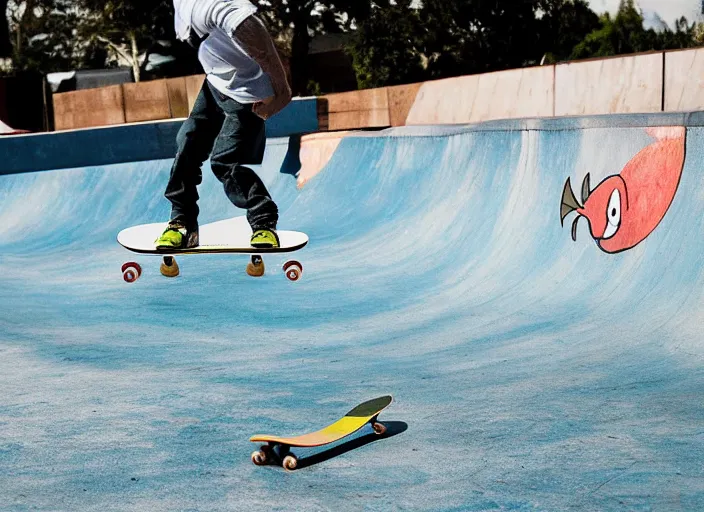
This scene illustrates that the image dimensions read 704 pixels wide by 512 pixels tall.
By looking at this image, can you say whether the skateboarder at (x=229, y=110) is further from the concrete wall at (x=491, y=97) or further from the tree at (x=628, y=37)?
the tree at (x=628, y=37)

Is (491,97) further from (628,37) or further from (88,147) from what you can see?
(628,37)

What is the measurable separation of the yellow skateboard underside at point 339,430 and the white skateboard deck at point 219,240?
2124 mm

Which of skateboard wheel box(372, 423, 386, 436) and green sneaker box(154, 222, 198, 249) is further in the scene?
green sneaker box(154, 222, 198, 249)

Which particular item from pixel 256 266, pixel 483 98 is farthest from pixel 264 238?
pixel 483 98

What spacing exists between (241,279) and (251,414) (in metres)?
3.72

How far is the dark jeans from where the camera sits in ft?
18.7

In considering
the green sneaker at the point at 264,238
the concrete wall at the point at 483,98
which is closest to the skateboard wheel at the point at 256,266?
the green sneaker at the point at 264,238

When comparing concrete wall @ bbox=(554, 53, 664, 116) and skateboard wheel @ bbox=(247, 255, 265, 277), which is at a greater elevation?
concrete wall @ bbox=(554, 53, 664, 116)

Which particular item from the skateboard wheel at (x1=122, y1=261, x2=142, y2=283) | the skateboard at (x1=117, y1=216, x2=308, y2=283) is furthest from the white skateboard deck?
the skateboard wheel at (x1=122, y1=261, x2=142, y2=283)

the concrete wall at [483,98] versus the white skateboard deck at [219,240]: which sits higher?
the concrete wall at [483,98]

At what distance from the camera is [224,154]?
5727mm

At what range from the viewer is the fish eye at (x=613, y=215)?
256 inches

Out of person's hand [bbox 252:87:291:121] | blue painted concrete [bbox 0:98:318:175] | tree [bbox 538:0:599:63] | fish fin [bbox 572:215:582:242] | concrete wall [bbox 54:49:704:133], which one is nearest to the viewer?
person's hand [bbox 252:87:291:121]

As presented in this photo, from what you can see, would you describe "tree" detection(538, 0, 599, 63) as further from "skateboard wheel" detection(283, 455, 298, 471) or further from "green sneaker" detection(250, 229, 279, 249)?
"skateboard wheel" detection(283, 455, 298, 471)
